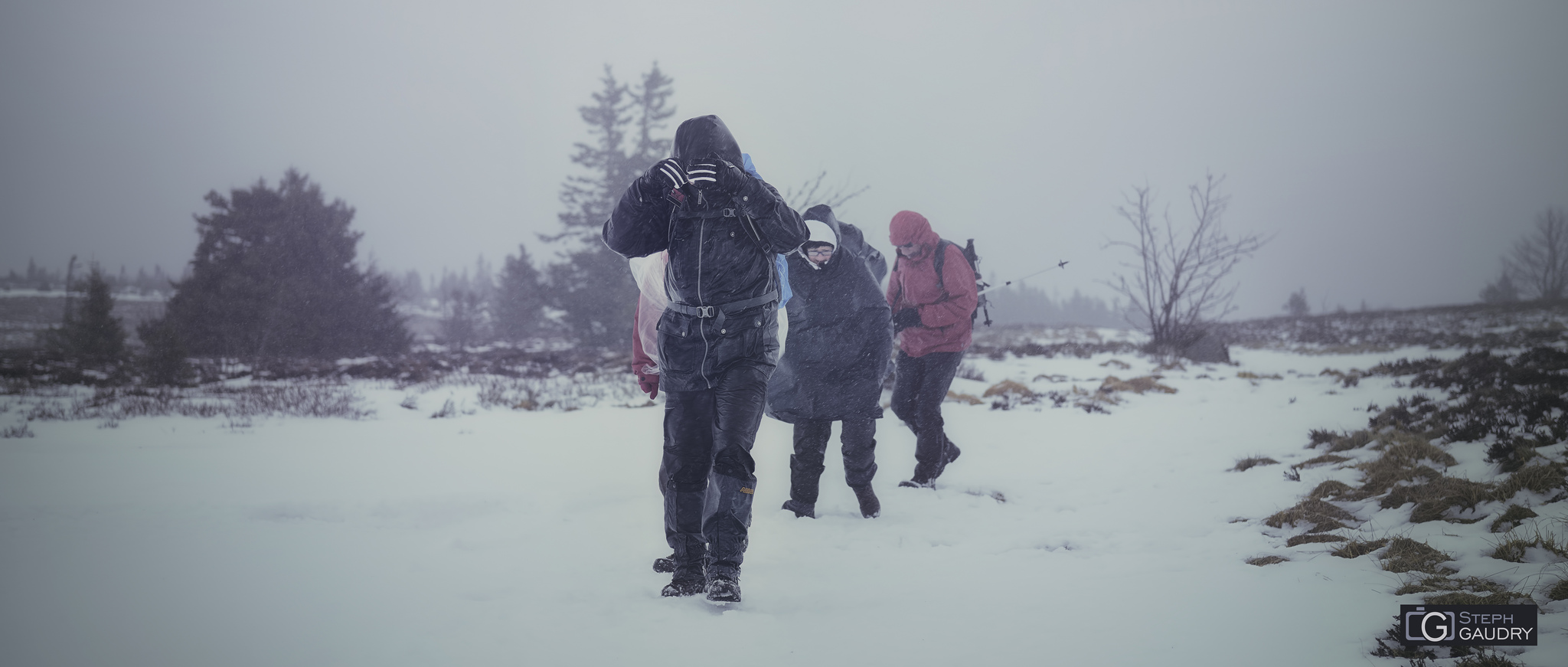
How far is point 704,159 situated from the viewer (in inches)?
104

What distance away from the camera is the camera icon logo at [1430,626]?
1995 mm

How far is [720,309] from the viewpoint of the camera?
2760 mm

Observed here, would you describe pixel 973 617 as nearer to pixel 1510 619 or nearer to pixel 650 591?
pixel 650 591

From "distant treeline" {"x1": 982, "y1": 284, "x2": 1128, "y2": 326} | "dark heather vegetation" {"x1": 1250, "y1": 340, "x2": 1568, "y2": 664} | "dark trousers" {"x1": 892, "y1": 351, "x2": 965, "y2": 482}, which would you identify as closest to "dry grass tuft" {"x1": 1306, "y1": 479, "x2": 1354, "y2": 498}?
"dark heather vegetation" {"x1": 1250, "y1": 340, "x2": 1568, "y2": 664}

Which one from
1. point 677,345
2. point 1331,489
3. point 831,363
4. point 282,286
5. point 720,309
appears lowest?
point 1331,489

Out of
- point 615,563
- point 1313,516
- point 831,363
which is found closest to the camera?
point 615,563

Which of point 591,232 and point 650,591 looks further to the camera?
point 591,232

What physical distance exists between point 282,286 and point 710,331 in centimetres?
2420

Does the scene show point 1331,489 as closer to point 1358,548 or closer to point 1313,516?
point 1313,516

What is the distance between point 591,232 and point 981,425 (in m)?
20.3

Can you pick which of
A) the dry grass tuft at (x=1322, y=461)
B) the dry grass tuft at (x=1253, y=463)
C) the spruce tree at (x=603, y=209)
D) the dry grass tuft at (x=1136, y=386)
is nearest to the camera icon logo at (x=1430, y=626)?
the dry grass tuft at (x=1322, y=461)

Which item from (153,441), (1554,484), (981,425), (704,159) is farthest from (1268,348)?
(153,441)

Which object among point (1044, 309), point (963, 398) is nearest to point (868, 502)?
point (963, 398)

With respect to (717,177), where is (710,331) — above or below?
below
